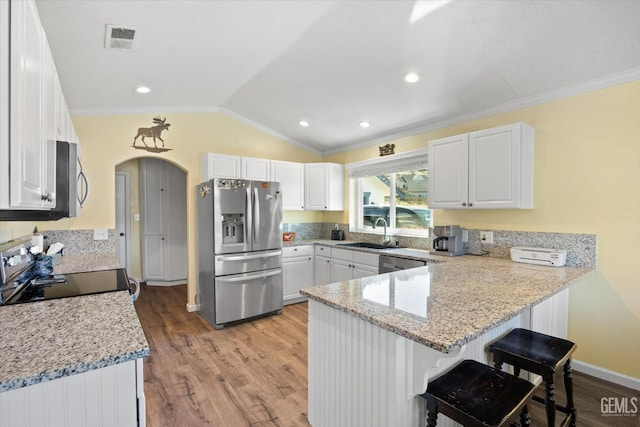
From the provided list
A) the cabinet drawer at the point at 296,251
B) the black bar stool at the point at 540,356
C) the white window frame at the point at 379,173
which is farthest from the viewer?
the cabinet drawer at the point at 296,251

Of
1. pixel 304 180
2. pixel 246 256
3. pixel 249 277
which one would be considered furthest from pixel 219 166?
pixel 249 277

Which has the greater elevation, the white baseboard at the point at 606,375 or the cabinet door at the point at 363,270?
the cabinet door at the point at 363,270

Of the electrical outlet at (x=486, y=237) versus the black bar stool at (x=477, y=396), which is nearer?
the black bar stool at (x=477, y=396)

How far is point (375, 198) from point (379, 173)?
404 millimetres

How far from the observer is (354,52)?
2586mm

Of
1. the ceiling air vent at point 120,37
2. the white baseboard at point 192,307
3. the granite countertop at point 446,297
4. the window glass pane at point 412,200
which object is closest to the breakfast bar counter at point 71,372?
the granite countertop at point 446,297

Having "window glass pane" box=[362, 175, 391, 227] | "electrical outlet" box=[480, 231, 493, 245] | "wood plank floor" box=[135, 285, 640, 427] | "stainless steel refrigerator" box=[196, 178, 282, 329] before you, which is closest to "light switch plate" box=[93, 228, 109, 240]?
"stainless steel refrigerator" box=[196, 178, 282, 329]

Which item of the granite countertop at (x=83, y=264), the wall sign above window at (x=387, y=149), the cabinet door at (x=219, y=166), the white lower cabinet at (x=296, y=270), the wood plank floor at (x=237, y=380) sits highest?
the wall sign above window at (x=387, y=149)

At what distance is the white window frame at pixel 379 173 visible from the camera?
12.8ft

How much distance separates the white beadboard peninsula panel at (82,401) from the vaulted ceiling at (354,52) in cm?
201

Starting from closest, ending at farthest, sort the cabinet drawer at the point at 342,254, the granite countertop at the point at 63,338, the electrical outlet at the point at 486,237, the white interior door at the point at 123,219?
1. the granite countertop at the point at 63,338
2. the electrical outlet at the point at 486,237
3. the cabinet drawer at the point at 342,254
4. the white interior door at the point at 123,219

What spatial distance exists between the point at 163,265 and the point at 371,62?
466cm

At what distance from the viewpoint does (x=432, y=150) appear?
331 cm

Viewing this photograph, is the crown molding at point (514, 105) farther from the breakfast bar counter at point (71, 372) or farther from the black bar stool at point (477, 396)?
the breakfast bar counter at point (71, 372)
